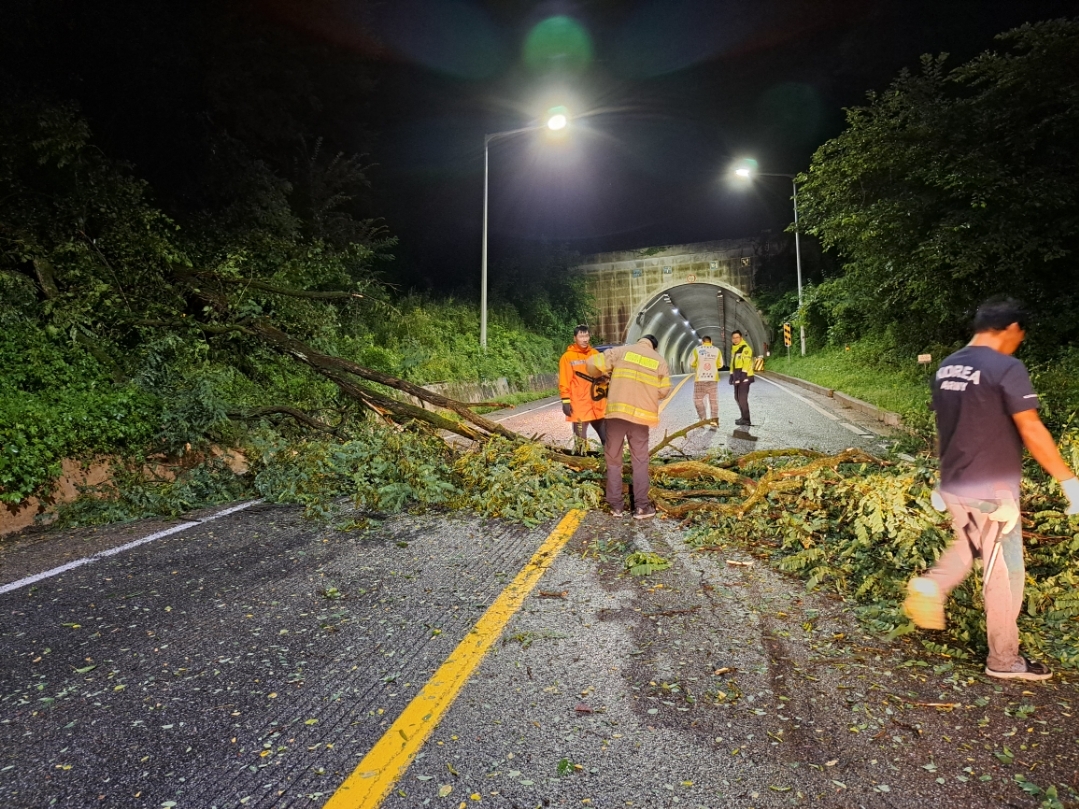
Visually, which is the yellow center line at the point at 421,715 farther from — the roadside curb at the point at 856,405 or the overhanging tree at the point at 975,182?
the overhanging tree at the point at 975,182

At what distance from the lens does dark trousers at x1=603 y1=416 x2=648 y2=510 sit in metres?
5.90

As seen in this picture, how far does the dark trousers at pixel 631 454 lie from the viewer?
5898mm

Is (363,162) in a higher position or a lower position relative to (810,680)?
higher

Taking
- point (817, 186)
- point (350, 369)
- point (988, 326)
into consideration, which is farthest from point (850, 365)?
point (988, 326)

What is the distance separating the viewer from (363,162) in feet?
69.5

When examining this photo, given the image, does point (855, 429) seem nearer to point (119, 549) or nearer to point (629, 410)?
point (629, 410)

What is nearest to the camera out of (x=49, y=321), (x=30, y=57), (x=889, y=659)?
(x=889, y=659)

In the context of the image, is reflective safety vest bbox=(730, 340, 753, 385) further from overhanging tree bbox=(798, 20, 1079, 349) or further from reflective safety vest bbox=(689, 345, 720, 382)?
overhanging tree bbox=(798, 20, 1079, 349)

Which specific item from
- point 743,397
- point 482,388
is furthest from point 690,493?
point 482,388

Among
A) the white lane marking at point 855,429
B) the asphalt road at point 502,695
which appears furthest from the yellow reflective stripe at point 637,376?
the white lane marking at point 855,429

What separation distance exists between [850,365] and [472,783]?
89.2ft

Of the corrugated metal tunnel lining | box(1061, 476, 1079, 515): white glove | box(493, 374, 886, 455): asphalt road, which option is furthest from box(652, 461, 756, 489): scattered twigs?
the corrugated metal tunnel lining

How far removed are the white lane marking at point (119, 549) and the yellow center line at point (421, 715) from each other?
3.29 m

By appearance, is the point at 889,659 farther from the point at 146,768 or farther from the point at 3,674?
the point at 3,674
